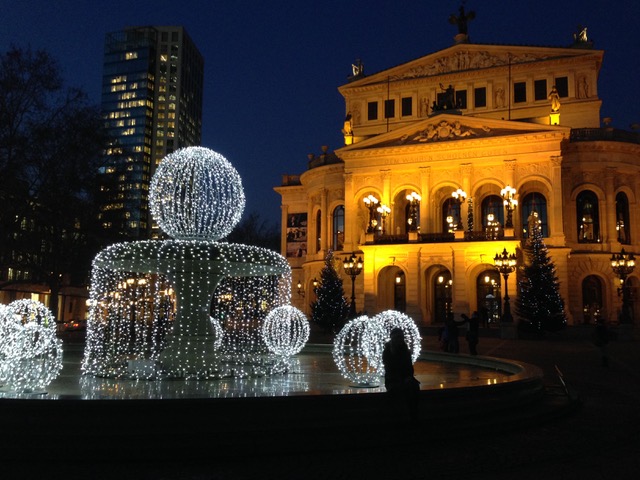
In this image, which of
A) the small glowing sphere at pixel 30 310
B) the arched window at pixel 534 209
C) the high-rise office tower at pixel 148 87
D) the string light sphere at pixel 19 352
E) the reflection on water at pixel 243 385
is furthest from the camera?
the high-rise office tower at pixel 148 87

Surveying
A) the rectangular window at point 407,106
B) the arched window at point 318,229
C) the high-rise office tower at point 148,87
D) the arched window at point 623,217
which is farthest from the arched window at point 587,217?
the high-rise office tower at point 148,87

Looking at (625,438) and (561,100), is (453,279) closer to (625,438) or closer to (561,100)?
(561,100)

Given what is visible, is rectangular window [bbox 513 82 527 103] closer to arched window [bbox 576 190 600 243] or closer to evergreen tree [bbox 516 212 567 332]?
arched window [bbox 576 190 600 243]

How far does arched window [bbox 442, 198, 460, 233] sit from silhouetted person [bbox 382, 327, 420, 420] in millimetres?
35653

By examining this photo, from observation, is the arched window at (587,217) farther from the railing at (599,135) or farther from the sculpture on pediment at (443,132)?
the sculpture on pediment at (443,132)

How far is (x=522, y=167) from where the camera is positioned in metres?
40.8

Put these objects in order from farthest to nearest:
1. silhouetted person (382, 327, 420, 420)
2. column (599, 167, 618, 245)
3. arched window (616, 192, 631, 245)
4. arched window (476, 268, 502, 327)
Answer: arched window (616, 192, 631, 245) → column (599, 167, 618, 245) → arched window (476, 268, 502, 327) → silhouetted person (382, 327, 420, 420)

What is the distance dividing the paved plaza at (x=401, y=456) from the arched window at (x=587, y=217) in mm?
36301

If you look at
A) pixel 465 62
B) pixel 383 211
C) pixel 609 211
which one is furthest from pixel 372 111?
pixel 609 211

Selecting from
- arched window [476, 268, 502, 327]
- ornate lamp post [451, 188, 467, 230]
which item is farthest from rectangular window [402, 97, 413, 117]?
arched window [476, 268, 502, 327]

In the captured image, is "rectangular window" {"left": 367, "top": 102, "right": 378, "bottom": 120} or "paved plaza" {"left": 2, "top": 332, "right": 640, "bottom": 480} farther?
"rectangular window" {"left": 367, "top": 102, "right": 378, "bottom": 120}

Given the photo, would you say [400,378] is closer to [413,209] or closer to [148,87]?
[413,209]

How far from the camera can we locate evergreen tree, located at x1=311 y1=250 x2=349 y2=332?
35.9m

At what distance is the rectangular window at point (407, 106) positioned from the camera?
49312mm
